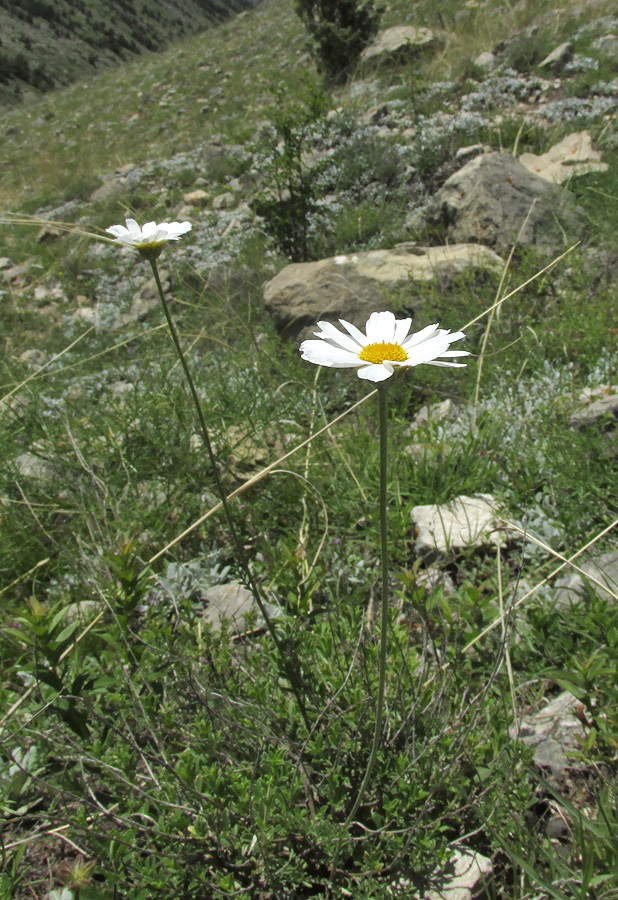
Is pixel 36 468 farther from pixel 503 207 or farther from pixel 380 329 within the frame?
pixel 503 207

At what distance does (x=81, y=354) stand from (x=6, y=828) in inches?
160

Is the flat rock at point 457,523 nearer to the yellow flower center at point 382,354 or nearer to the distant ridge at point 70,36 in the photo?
the yellow flower center at point 382,354

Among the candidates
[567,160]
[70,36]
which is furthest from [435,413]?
[70,36]

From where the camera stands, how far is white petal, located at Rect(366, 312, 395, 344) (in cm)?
106

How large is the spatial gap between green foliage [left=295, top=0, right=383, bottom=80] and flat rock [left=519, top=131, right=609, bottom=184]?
21.5 feet

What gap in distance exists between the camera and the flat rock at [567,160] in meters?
5.04

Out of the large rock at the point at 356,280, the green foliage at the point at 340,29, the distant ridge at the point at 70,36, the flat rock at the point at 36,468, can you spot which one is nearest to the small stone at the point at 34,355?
the large rock at the point at 356,280

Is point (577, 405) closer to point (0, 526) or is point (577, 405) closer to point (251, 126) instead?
point (0, 526)

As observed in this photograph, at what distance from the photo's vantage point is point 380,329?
1098 millimetres

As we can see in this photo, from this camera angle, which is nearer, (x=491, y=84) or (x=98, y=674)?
(x=98, y=674)

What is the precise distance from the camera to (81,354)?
16.1 ft

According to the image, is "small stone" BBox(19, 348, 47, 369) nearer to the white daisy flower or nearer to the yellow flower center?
the white daisy flower

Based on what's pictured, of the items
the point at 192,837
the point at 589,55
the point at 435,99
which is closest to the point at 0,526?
the point at 192,837

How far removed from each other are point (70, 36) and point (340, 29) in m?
42.8
